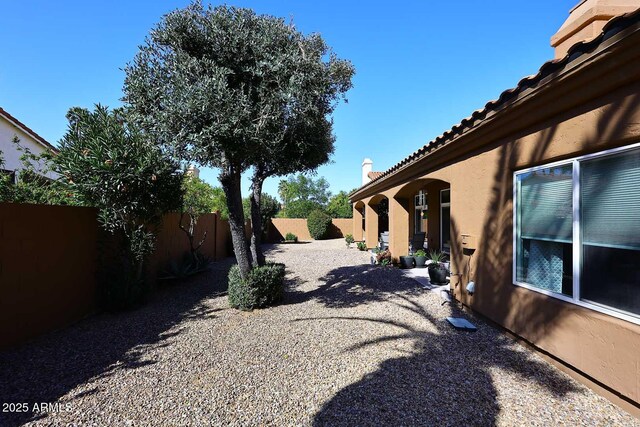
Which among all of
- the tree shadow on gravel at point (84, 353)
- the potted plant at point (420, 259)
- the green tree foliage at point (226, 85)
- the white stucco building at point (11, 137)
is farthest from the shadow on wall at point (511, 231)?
the white stucco building at point (11, 137)

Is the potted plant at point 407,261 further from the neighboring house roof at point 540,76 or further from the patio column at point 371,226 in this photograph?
the patio column at point 371,226

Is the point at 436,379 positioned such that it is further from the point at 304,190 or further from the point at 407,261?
the point at 304,190

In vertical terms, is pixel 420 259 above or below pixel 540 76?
below

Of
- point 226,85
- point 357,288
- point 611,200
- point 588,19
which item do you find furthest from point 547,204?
point 226,85

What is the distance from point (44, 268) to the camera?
4.59 meters

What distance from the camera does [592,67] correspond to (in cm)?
300

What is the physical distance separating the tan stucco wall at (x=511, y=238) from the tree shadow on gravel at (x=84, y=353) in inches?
189

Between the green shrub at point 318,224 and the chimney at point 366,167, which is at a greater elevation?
the chimney at point 366,167

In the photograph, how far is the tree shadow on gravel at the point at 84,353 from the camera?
123 inches

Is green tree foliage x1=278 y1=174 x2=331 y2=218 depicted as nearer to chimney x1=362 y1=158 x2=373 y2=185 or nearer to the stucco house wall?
chimney x1=362 y1=158 x2=373 y2=185

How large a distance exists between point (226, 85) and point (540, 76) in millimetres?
4284

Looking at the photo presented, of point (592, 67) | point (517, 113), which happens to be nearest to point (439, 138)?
point (517, 113)

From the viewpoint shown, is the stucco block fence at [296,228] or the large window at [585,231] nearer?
the large window at [585,231]

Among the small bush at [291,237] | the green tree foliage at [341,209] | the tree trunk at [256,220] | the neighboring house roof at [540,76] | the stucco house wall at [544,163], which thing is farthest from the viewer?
the green tree foliage at [341,209]
